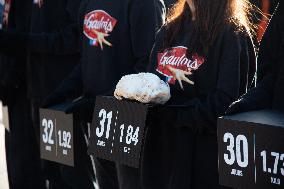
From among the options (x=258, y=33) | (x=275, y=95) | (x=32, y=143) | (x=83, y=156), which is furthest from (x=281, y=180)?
(x=32, y=143)

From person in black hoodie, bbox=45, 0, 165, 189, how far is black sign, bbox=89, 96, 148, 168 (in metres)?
0.31

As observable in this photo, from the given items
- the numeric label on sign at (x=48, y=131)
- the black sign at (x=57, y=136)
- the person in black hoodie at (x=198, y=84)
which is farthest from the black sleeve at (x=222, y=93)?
the numeric label on sign at (x=48, y=131)

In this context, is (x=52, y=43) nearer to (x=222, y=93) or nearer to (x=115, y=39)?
(x=115, y=39)

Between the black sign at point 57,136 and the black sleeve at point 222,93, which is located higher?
the black sleeve at point 222,93

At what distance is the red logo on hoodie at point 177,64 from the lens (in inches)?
113

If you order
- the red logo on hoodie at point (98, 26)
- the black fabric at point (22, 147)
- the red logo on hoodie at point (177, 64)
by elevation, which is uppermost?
the red logo on hoodie at point (98, 26)

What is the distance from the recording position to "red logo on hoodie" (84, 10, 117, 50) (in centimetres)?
341

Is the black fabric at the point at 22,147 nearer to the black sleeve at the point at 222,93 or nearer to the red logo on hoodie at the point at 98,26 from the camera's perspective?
the red logo on hoodie at the point at 98,26

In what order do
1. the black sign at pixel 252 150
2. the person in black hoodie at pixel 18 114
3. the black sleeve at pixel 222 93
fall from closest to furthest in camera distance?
the black sign at pixel 252 150, the black sleeve at pixel 222 93, the person in black hoodie at pixel 18 114

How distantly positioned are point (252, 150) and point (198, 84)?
0.62 m

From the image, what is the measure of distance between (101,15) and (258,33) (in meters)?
0.76

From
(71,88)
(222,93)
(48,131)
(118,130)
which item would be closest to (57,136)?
(48,131)

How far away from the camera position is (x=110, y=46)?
3418 millimetres

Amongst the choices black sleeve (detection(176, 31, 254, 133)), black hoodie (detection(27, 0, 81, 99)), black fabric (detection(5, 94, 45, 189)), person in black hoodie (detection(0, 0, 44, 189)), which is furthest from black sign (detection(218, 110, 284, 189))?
black fabric (detection(5, 94, 45, 189))
